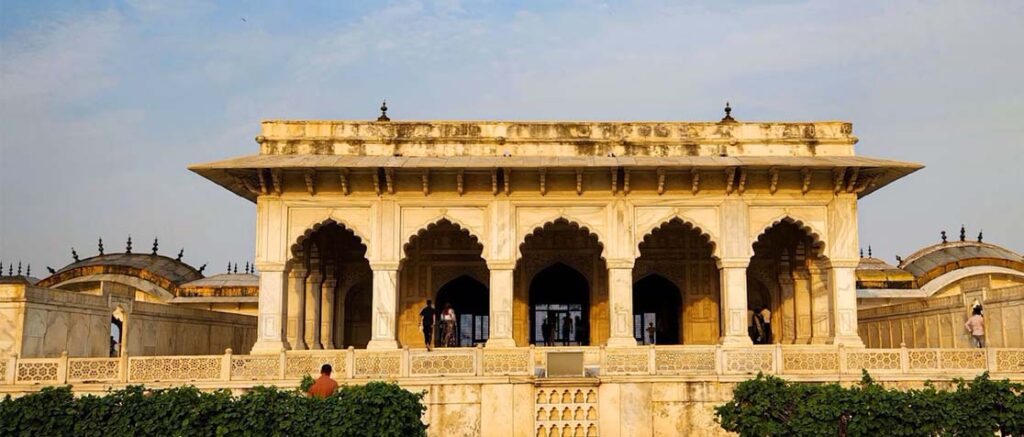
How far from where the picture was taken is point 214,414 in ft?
31.6

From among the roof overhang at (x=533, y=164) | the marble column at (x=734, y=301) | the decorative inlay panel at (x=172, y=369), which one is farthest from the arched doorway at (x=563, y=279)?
the decorative inlay panel at (x=172, y=369)

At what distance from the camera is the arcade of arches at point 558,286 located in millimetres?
18641

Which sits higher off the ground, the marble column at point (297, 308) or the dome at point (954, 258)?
the dome at point (954, 258)

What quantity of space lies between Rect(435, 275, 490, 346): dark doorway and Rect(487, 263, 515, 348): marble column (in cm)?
379

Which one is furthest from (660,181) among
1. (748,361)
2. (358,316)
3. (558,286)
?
(358,316)

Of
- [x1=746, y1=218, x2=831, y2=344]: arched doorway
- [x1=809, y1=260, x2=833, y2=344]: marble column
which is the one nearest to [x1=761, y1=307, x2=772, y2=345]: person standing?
[x1=746, y1=218, x2=831, y2=344]: arched doorway

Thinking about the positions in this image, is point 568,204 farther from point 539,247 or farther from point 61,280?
point 61,280

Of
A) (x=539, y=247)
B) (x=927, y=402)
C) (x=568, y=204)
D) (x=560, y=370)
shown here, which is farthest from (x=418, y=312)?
(x=927, y=402)

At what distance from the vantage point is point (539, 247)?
1908 centimetres

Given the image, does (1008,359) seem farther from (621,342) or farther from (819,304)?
(621,342)

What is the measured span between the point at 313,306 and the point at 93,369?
610 cm

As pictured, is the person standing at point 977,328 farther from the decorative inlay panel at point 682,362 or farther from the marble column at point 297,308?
the marble column at point 297,308

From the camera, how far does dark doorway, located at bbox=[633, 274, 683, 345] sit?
19.7 metres

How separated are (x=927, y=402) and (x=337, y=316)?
12590mm
